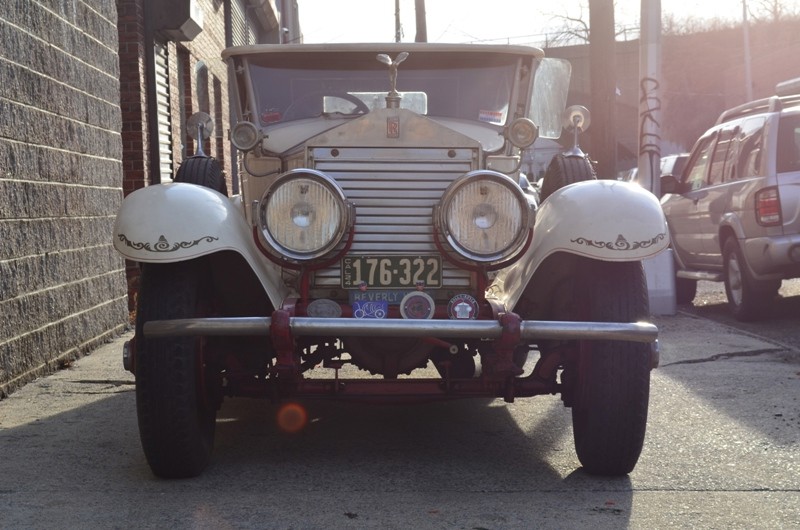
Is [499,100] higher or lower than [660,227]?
higher

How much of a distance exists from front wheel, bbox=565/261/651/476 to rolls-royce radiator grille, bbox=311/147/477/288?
0.60m

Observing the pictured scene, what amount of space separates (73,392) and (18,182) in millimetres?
1304

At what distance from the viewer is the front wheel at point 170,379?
4719 millimetres

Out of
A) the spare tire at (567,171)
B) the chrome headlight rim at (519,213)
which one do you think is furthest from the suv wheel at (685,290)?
the chrome headlight rim at (519,213)

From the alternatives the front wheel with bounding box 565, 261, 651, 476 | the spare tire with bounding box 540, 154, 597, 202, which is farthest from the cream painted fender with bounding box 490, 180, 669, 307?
the spare tire with bounding box 540, 154, 597, 202

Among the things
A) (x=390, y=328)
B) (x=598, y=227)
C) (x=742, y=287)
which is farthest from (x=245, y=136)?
(x=742, y=287)

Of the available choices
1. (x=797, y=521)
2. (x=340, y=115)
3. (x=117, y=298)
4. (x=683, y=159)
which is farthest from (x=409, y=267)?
(x=683, y=159)

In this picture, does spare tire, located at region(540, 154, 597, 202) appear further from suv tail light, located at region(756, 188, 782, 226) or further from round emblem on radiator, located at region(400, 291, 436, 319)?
suv tail light, located at region(756, 188, 782, 226)

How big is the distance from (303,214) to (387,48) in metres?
1.72

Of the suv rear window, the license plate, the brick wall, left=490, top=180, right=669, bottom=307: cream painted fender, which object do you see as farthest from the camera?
the suv rear window

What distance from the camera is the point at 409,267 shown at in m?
5.10

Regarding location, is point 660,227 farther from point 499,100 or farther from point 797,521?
point 499,100

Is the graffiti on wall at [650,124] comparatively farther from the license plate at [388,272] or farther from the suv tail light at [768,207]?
the license plate at [388,272]

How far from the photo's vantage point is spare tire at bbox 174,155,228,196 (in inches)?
230
